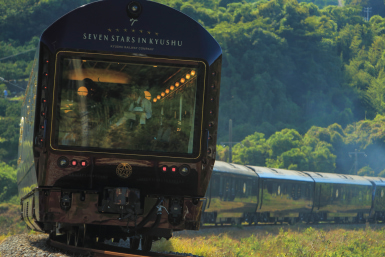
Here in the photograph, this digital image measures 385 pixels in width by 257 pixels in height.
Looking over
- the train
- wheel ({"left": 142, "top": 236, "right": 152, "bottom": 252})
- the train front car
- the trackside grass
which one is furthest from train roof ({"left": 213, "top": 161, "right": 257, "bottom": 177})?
the train front car

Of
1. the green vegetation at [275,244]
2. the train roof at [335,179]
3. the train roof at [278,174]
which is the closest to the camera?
the green vegetation at [275,244]

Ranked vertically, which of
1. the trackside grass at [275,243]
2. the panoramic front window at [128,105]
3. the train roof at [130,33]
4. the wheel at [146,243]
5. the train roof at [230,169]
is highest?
the train roof at [130,33]

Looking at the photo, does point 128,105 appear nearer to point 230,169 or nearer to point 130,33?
point 130,33

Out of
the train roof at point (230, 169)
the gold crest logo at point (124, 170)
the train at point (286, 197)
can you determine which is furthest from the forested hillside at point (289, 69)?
the gold crest logo at point (124, 170)

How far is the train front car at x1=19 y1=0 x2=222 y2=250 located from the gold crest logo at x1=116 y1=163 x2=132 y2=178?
14 mm

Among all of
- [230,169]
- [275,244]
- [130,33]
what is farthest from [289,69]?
[130,33]

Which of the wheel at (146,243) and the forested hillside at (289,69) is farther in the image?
the forested hillside at (289,69)

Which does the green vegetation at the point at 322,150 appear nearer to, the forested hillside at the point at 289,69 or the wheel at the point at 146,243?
the forested hillside at the point at 289,69

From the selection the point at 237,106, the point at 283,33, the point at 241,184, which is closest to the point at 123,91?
the point at 241,184

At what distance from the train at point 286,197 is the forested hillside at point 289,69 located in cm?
3135

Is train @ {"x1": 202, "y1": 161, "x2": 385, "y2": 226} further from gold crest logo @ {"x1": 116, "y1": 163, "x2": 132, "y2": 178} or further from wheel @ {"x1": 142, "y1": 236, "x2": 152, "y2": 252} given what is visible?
gold crest logo @ {"x1": 116, "y1": 163, "x2": 132, "y2": 178}

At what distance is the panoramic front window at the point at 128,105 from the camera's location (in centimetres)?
779

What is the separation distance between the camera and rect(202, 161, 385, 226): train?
80.2ft

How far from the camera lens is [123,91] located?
7.98 metres
